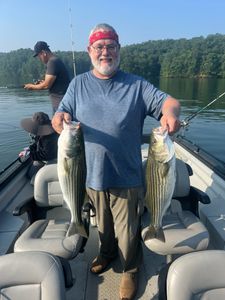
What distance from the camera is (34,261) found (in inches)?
90.4

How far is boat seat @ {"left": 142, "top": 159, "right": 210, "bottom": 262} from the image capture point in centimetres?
319

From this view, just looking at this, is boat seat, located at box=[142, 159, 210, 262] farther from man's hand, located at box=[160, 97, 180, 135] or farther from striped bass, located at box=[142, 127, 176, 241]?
man's hand, located at box=[160, 97, 180, 135]

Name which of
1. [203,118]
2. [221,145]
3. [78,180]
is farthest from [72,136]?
[203,118]

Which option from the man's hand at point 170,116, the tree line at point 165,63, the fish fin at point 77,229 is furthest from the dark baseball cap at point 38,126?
the tree line at point 165,63

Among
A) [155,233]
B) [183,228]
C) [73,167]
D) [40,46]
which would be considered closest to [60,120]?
[73,167]

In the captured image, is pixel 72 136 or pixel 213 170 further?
pixel 213 170

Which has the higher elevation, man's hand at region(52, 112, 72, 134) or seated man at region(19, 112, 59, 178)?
man's hand at region(52, 112, 72, 134)

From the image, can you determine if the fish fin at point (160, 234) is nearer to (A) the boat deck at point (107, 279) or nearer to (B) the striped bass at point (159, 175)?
(B) the striped bass at point (159, 175)

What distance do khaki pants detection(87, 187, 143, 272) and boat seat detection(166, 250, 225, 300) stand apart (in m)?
0.94

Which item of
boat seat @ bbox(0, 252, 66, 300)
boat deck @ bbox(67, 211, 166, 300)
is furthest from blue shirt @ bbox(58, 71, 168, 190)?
boat deck @ bbox(67, 211, 166, 300)

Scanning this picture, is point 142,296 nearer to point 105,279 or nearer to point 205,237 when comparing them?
point 105,279

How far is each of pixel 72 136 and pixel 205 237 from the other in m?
1.71

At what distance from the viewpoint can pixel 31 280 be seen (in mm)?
2271

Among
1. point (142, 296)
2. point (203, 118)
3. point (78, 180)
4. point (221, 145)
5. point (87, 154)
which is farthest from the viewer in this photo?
point (203, 118)
